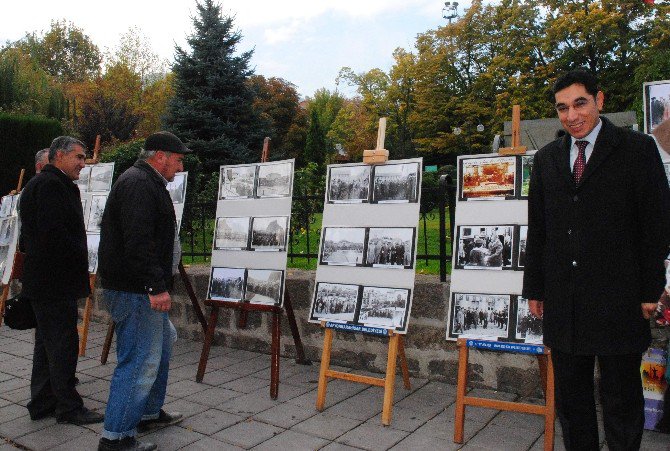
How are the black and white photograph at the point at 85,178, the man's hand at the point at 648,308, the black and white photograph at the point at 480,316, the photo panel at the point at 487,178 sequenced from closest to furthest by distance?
the man's hand at the point at 648,308, the black and white photograph at the point at 480,316, the photo panel at the point at 487,178, the black and white photograph at the point at 85,178

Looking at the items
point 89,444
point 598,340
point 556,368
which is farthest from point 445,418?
point 89,444

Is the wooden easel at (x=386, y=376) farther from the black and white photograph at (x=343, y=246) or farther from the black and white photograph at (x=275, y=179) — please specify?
the black and white photograph at (x=275, y=179)

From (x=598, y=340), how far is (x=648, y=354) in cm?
145

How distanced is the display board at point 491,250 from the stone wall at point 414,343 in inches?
30.3

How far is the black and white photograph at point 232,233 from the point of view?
16.7 feet

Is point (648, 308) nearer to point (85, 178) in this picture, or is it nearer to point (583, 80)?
point (583, 80)

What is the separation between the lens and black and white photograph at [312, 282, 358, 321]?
14.1ft

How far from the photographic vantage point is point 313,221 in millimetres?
6629

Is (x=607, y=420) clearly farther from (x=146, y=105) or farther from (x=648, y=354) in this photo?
(x=146, y=105)

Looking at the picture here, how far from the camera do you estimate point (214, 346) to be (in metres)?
6.23

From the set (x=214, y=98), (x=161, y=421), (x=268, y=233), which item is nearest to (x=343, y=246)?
(x=268, y=233)

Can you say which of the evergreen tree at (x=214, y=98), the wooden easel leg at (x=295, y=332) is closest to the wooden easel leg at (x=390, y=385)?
the wooden easel leg at (x=295, y=332)

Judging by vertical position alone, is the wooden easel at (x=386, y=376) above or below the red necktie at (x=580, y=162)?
below

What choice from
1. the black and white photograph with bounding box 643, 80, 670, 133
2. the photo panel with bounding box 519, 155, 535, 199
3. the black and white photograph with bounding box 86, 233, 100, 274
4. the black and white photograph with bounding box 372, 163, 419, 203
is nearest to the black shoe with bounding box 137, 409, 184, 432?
the black and white photograph with bounding box 372, 163, 419, 203
